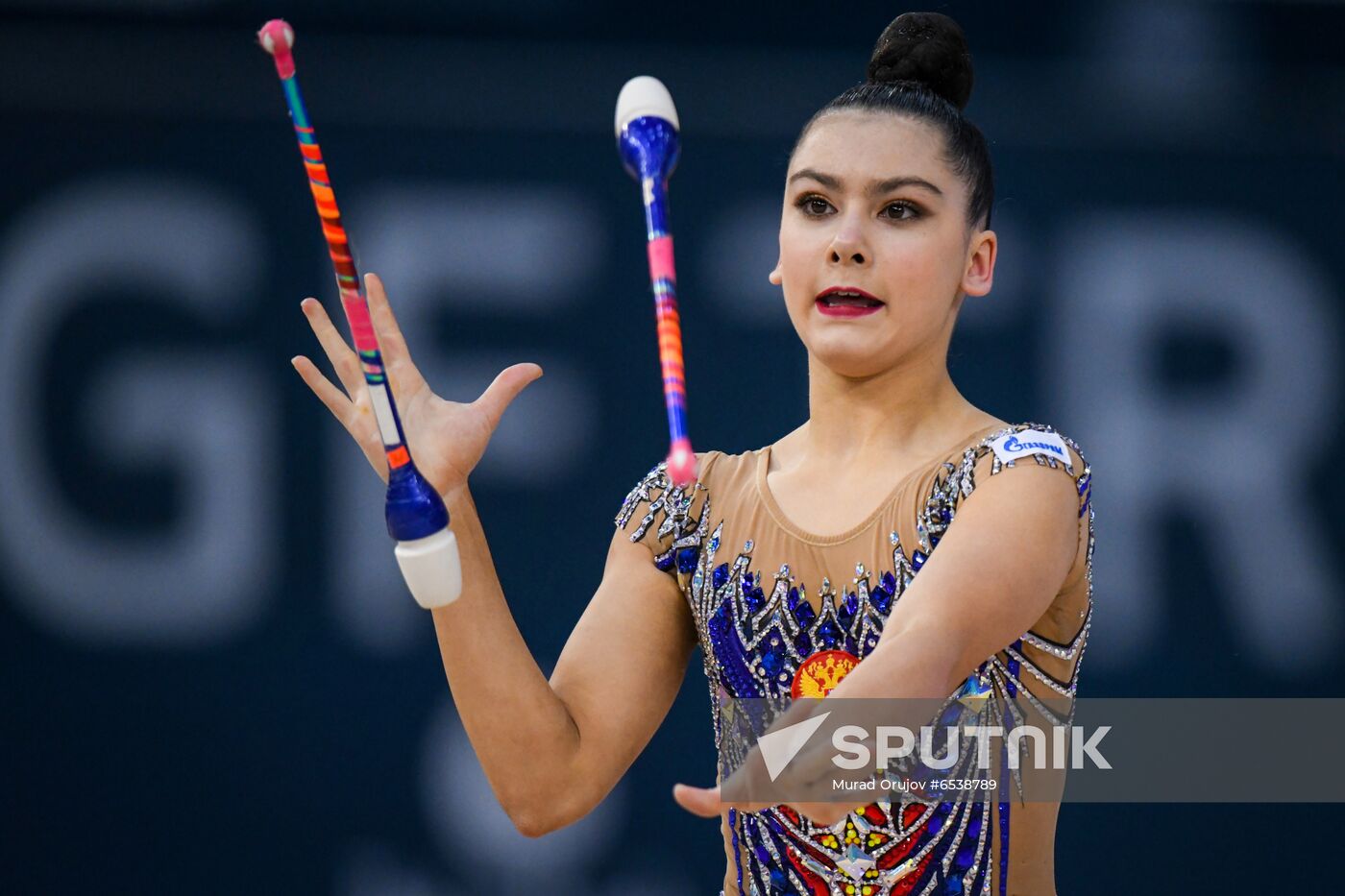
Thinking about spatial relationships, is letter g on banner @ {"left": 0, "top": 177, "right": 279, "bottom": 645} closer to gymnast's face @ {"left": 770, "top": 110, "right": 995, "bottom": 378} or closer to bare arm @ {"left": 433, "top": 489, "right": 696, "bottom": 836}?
bare arm @ {"left": 433, "top": 489, "right": 696, "bottom": 836}

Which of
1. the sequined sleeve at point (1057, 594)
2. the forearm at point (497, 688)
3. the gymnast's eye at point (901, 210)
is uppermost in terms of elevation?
the gymnast's eye at point (901, 210)

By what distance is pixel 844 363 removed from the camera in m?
1.73

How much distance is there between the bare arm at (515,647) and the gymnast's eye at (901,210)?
15.6 inches

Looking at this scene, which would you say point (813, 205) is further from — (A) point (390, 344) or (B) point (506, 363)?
(B) point (506, 363)

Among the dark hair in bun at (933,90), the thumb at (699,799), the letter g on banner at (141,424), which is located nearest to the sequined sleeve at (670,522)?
the dark hair in bun at (933,90)

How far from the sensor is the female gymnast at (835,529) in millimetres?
1620

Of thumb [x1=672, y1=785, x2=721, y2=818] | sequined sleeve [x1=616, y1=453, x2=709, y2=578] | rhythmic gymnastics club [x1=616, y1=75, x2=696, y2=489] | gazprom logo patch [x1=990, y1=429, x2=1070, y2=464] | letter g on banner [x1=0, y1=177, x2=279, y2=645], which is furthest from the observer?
letter g on banner [x1=0, y1=177, x2=279, y2=645]

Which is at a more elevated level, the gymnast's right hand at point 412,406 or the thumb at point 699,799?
the gymnast's right hand at point 412,406

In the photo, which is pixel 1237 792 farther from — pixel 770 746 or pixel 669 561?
pixel 770 746

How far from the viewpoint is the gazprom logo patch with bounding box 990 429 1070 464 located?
1572 millimetres

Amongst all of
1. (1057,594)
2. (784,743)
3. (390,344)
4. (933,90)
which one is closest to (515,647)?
(390,344)

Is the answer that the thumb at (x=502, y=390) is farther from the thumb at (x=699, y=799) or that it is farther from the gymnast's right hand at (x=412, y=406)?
the thumb at (x=699, y=799)

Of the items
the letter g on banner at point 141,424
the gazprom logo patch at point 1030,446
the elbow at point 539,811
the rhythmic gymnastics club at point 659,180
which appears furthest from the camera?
the letter g on banner at point 141,424

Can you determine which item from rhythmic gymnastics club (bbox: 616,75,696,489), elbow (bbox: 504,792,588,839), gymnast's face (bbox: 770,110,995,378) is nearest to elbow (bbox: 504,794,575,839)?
elbow (bbox: 504,792,588,839)
